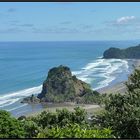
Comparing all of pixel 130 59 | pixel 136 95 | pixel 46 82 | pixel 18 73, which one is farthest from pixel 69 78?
pixel 136 95

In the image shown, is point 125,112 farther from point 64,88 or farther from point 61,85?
point 61,85

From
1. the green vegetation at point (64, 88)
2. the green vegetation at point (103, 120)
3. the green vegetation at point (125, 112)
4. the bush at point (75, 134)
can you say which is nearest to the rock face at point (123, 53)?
the green vegetation at point (64, 88)

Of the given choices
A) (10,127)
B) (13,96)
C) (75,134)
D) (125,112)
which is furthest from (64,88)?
(75,134)

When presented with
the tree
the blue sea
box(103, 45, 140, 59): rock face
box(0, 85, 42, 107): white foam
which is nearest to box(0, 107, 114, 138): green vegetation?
the tree

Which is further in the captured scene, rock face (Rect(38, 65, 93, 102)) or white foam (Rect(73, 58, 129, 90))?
white foam (Rect(73, 58, 129, 90))

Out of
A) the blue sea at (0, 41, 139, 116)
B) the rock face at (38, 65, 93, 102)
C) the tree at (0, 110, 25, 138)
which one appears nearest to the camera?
the tree at (0, 110, 25, 138)

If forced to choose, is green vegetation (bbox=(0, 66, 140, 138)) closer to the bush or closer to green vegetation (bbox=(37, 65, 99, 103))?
the bush
